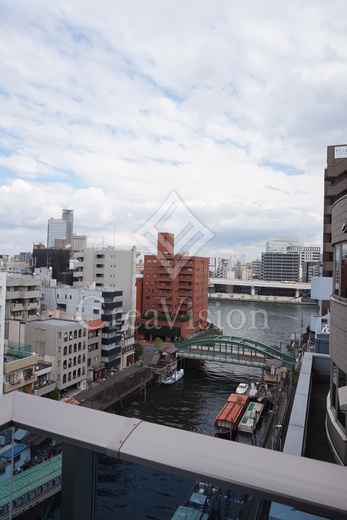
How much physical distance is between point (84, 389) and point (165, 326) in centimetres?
692

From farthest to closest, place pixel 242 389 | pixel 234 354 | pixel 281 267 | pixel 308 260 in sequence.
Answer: pixel 308 260 < pixel 281 267 < pixel 234 354 < pixel 242 389

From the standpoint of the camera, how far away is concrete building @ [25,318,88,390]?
9023 millimetres

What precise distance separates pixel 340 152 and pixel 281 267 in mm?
33340

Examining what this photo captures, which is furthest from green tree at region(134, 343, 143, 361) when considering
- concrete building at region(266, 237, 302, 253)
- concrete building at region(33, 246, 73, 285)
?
concrete building at region(266, 237, 302, 253)

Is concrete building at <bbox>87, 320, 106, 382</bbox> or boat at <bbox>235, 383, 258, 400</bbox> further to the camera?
boat at <bbox>235, 383, 258, 400</bbox>

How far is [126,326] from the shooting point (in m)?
12.3

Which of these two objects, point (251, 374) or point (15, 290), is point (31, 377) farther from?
point (251, 374)

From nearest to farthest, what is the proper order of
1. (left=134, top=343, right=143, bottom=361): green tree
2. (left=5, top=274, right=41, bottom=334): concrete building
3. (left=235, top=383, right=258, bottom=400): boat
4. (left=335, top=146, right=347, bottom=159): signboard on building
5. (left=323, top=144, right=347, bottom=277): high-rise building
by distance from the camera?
(left=235, top=383, right=258, bottom=400): boat → (left=5, top=274, right=41, bottom=334): concrete building → (left=323, top=144, right=347, bottom=277): high-rise building → (left=335, top=146, right=347, bottom=159): signboard on building → (left=134, top=343, right=143, bottom=361): green tree

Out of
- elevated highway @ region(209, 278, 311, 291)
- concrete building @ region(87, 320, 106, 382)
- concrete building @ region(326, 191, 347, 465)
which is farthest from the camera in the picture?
elevated highway @ region(209, 278, 311, 291)

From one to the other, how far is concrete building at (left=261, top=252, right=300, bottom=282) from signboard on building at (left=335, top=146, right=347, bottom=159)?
32534mm

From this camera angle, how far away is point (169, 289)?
17469 millimetres

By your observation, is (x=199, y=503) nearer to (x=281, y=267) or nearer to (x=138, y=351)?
(x=138, y=351)

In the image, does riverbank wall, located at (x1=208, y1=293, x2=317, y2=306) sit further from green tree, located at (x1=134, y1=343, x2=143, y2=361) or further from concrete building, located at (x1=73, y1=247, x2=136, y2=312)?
green tree, located at (x1=134, y1=343, x2=143, y2=361)

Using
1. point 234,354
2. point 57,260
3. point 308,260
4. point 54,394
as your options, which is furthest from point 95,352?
point 308,260
